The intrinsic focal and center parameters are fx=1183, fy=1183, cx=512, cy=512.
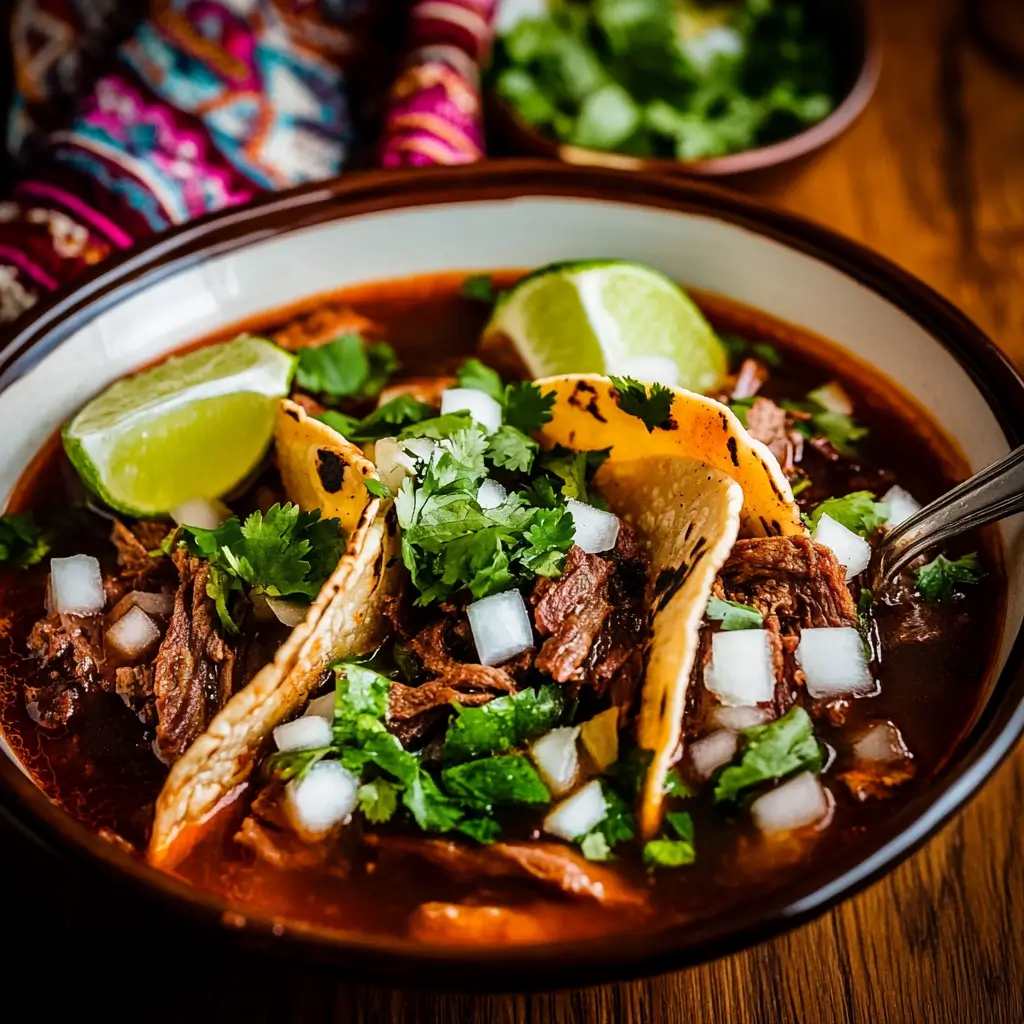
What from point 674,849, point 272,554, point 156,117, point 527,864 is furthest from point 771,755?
point 156,117

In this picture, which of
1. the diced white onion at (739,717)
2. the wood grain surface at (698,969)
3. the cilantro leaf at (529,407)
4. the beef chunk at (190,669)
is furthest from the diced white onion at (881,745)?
the beef chunk at (190,669)

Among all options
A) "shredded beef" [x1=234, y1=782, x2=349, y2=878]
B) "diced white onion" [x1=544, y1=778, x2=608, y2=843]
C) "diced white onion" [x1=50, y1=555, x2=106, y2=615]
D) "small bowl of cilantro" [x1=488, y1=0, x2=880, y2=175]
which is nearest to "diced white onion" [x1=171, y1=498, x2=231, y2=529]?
"diced white onion" [x1=50, y1=555, x2=106, y2=615]

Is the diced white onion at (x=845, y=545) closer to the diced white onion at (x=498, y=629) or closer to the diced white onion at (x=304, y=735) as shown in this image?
the diced white onion at (x=498, y=629)

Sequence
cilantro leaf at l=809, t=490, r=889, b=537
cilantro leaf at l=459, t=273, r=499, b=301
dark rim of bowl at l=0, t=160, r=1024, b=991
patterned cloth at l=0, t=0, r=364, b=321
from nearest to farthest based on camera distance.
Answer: dark rim of bowl at l=0, t=160, r=1024, b=991 < cilantro leaf at l=809, t=490, r=889, b=537 < cilantro leaf at l=459, t=273, r=499, b=301 < patterned cloth at l=0, t=0, r=364, b=321

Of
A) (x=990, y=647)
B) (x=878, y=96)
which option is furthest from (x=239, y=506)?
(x=878, y=96)

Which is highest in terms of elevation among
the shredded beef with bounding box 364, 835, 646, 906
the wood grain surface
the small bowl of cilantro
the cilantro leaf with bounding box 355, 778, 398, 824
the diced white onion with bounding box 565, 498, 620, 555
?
the small bowl of cilantro

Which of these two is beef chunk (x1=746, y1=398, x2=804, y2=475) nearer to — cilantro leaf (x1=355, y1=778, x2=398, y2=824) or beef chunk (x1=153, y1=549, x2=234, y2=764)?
cilantro leaf (x1=355, y1=778, x2=398, y2=824)
